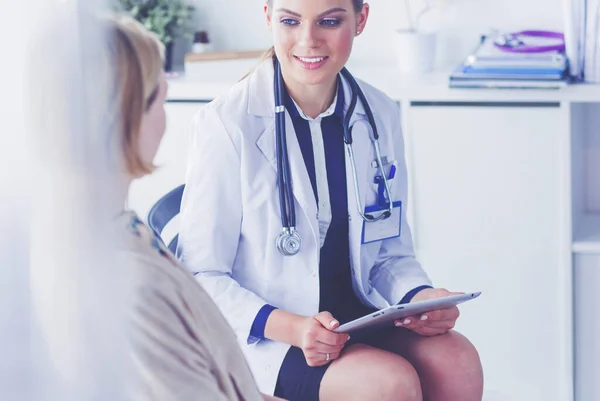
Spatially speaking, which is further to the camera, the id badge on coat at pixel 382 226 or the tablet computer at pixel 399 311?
the id badge on coat at pixel 382 226

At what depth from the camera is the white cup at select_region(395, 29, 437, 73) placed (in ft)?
7.32

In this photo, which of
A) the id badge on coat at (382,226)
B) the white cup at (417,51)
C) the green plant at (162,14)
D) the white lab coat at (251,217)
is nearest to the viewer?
the white lab coat at (251,217)

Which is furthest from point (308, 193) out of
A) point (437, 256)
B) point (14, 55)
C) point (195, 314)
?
point (437, 256)

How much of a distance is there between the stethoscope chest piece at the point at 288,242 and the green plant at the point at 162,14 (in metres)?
1.10

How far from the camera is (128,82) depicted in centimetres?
84

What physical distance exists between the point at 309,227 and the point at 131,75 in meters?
0.62

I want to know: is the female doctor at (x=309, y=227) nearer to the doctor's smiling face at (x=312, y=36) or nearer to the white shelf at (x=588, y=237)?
the doctor's smiling face at (x=312, y=36)

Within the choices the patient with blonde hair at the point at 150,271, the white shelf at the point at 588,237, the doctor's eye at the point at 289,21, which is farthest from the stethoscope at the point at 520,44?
the patient with blonde hair at the point at 150,271

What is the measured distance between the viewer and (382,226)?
152cm

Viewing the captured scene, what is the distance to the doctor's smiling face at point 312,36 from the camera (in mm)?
1417

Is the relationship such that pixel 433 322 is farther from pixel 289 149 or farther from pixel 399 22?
pixel 399 22

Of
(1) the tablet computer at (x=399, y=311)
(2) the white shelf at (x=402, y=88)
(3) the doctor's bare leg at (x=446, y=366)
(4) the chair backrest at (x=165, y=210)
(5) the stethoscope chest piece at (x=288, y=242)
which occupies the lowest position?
(3) the doctor's bare leg at (x=446, y=366)

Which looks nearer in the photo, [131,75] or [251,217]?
[131,75]

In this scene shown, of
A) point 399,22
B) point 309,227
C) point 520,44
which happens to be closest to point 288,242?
point 309,227
